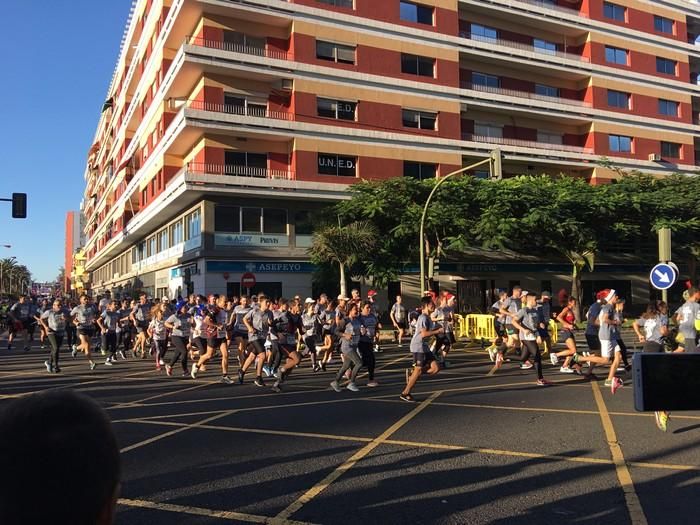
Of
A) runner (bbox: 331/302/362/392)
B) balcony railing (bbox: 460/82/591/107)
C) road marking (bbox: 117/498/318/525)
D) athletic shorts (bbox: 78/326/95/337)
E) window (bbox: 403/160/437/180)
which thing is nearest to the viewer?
road marking (bbox: 117/498/318/525)

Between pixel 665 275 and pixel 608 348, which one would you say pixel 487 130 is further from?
pixel 608 348

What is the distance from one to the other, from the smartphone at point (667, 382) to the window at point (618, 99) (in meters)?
41.1

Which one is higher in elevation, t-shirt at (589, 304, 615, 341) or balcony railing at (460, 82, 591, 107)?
balcony railing at (460, 82, 591, 107)

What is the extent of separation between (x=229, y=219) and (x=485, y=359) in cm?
1718

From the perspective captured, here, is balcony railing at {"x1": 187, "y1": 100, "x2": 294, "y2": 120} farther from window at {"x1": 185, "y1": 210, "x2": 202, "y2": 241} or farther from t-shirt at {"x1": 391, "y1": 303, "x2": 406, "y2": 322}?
t-shirt at {"x1": 391, "y1": 303, "x2": 406, "y2": 322}

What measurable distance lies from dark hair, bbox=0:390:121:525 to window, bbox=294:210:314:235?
93.6 ft

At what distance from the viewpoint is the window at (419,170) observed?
31562 millimetres

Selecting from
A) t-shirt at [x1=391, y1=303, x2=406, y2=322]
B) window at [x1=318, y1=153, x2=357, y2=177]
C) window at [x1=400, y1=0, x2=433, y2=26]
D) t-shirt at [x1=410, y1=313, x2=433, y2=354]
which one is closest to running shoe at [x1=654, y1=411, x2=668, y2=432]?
t-shirt at [x1=410, y1=313, x2=433, y2=354]

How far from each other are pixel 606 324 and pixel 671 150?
36347 millimetres

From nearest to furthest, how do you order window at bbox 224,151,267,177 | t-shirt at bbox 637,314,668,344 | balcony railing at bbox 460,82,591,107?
1. t-shirt at bbox 637,314,668,344
2. window at bbox 224,151,267,177
3. balcony railing at bbox 460,82,591,107

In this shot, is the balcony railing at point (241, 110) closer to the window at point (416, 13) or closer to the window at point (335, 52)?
the window at point (335, 52)

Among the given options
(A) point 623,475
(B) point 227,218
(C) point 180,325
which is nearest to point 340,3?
(B) point 227,218

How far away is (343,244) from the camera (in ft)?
81.4

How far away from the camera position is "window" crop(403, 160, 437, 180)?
104ft
